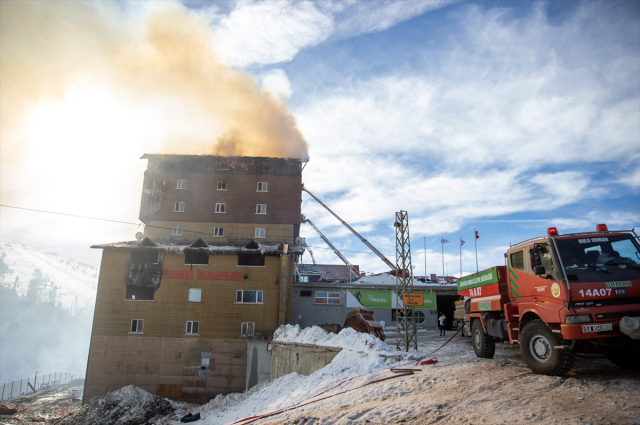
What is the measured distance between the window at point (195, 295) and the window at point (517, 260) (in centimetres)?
2799

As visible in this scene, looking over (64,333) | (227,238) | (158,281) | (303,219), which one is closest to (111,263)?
(158,281)

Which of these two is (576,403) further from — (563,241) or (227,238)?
(227,238)

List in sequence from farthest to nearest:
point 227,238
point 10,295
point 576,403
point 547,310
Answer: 1. point 10,295
2. point 227,238
3. point 547,310
4. point 576,403

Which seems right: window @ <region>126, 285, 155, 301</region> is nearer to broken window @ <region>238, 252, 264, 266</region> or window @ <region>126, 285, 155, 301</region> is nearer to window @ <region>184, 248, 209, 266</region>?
window @ <region>184, 248, 209, 266</region>

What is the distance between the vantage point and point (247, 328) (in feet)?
110

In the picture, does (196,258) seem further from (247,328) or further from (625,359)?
(625,359)

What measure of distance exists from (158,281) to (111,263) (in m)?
4.41

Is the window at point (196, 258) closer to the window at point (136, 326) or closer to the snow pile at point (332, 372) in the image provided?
the window at point (136, 326)

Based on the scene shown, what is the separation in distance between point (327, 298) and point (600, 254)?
30.7 m

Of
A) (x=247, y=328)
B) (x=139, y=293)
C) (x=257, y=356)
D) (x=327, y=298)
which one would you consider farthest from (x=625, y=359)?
(x=139, y=293)

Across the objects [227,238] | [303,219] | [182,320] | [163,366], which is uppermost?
[303,219]

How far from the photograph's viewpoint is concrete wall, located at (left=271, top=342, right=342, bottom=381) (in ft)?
59.1

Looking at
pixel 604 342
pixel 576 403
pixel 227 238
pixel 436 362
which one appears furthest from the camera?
pixel 227 238

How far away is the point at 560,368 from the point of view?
920cm
